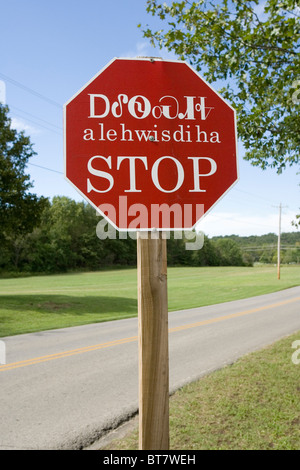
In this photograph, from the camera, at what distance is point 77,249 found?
302 ft

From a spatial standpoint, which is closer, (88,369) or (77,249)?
(88,369)

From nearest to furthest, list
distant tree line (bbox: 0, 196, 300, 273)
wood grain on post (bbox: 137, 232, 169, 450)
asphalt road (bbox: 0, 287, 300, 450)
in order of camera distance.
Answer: wood grain on post (bbox: 137, 232, 169, 450), asphalt road (bbox: 0, 287, 300, 450), distant tree line (bbox: 0, 196, 300, 273)

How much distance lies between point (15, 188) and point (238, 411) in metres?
17.7

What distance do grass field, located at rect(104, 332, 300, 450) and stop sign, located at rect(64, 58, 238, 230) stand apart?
2805 millimetres

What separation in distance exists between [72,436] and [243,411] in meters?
2.04

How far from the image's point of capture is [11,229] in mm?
20734

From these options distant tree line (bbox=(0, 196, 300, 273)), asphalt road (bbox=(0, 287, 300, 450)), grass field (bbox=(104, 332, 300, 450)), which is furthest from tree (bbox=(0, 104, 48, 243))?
distant tree line (bbox=(0, 196, 300, 273))

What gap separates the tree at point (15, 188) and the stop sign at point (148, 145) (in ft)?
61.9

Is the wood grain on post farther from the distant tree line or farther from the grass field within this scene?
the distant tree line

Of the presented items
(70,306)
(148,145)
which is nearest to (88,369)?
(148,145)

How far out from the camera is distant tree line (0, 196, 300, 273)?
78062 millimetres

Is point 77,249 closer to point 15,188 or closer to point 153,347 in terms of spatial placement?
point 15,188

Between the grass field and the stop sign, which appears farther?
the grass field

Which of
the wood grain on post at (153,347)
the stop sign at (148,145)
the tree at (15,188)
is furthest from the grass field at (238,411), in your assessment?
the tree at (15,188)
